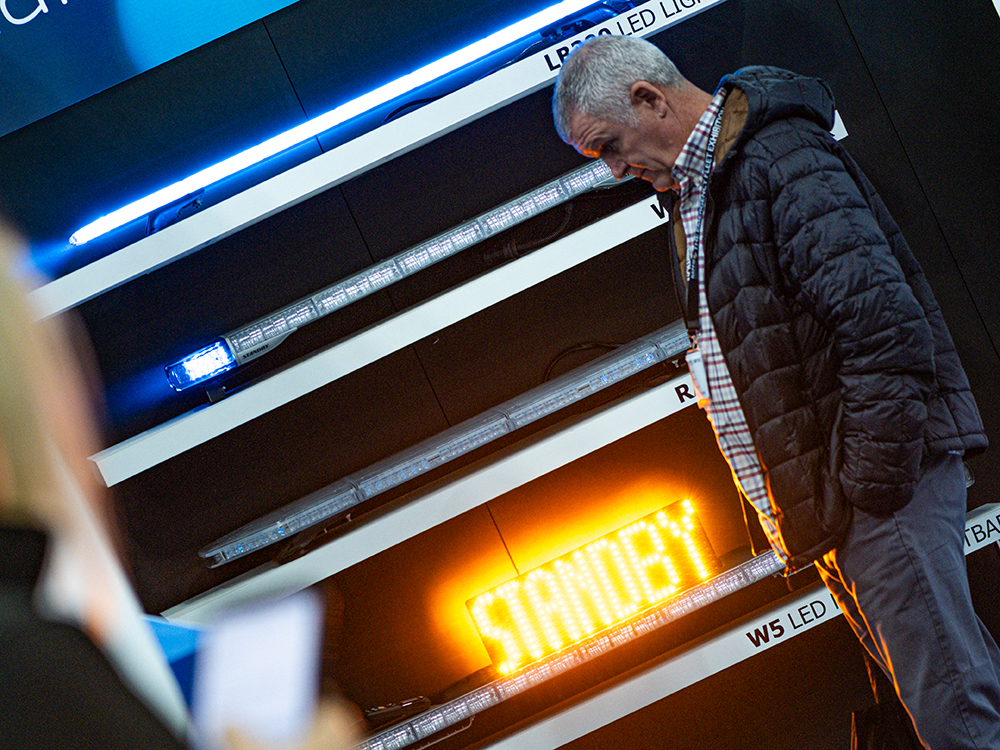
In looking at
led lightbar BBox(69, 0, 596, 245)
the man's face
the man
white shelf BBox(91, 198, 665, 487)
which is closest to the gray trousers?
the man

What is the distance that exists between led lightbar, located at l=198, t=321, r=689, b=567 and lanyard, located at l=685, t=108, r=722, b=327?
393mm

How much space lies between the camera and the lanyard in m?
1.46

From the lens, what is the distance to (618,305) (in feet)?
7.89

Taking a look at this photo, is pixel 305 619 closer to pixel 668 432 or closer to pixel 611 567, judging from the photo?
pixel 611 567

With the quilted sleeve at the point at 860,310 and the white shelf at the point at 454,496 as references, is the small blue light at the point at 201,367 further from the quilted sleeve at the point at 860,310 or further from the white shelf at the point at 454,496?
the quilted sleeve at the point at 860,310

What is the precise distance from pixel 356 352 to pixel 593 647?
1004 millimetres

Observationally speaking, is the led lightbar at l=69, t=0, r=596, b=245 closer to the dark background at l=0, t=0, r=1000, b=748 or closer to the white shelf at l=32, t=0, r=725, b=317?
the white shelf at l=32, t=0, r=725, b=317

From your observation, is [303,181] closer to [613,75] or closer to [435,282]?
[435,282]

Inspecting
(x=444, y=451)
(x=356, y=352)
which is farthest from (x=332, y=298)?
(x=444, y=451)

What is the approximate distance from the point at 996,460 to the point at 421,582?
1.93 metres

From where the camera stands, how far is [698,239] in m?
1.49

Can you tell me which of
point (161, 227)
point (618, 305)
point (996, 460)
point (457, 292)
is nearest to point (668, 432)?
point (618, 305)

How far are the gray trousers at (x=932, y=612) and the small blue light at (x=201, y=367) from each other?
4.95 ft

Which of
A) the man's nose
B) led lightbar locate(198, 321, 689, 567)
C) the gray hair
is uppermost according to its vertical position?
the gray hair
